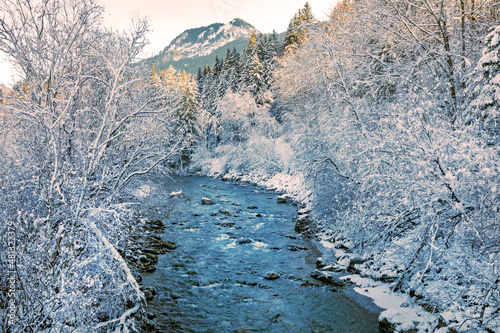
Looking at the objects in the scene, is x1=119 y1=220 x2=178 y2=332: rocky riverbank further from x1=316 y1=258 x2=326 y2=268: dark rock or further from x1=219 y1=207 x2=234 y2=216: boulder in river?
x1=316 y1=258 x2=326 y2=268: dark rock

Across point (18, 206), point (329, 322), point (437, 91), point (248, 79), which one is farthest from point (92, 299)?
point (248, 79)

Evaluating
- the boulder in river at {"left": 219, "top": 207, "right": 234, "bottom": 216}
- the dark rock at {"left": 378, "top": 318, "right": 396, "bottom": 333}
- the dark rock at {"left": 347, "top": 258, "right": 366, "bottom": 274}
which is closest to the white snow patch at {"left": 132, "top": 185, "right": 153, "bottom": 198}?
the boulder in river at {"left": 219, "top": 207, "right": 234, "bottom": 216}

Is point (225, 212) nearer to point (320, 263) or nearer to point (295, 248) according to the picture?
point (295, 248)

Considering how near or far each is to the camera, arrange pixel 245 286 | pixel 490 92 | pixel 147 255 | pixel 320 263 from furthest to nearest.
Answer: pixel 147 255
pixel 320 263
pixel 245 286
pixel 490 92

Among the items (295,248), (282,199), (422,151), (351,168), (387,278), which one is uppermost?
(422,151)

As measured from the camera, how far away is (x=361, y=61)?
981 centimetres

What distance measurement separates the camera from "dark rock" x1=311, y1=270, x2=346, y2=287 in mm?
9000

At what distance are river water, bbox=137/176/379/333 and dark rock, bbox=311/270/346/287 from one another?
0.24m

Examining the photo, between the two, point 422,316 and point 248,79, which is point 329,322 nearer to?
point 422,316

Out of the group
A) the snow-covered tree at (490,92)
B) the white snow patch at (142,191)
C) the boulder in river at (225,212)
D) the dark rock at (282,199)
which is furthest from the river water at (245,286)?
the snow-covered tree at (490,92)

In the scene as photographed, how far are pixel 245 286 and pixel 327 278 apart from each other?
111 inches

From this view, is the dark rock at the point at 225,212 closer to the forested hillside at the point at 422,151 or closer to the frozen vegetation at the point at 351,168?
the forested hillside at the point at 422,151

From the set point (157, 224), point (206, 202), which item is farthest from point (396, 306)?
point (206, 202)

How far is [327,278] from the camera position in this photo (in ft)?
30.4
